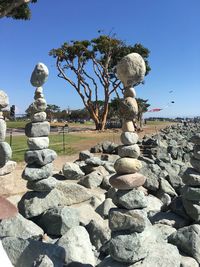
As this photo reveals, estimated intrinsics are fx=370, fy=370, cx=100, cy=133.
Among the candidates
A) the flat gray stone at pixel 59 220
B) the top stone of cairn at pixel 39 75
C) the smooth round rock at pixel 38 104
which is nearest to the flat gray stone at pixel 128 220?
the flat gray stone at pixel 59 220

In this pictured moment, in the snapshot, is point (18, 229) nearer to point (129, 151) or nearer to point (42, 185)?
point (42, 185)

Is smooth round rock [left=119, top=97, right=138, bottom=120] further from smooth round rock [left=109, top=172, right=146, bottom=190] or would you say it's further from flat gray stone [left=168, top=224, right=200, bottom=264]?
flat gray stone [left=168, top=224, right=200, bottom=264]

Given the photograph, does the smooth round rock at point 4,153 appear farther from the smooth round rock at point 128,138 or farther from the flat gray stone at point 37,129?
the flat gray stone at point 37,129

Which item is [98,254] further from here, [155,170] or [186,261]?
[155,170]

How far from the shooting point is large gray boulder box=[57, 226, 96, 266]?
18.8ft

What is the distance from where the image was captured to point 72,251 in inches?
227

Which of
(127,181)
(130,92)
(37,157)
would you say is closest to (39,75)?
(37,157)

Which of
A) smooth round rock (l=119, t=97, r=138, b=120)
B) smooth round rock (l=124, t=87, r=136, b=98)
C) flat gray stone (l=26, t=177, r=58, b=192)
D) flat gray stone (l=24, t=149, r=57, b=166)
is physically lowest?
flat gray stone (l=26, t=177, r=58, b=192)

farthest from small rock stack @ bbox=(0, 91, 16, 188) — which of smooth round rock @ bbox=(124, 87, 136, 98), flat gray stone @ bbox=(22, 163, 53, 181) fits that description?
flat gray stone @ bbox=(22, 163, 53, 181)

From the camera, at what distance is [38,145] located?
801 centimetres

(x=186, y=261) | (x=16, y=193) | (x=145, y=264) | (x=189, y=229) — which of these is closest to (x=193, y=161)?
(x=189, y=229)

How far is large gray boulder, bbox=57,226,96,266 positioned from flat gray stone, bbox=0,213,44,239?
882 millimetres

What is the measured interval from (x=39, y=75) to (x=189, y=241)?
4399 mm

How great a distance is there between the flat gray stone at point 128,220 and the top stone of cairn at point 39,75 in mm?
3512
